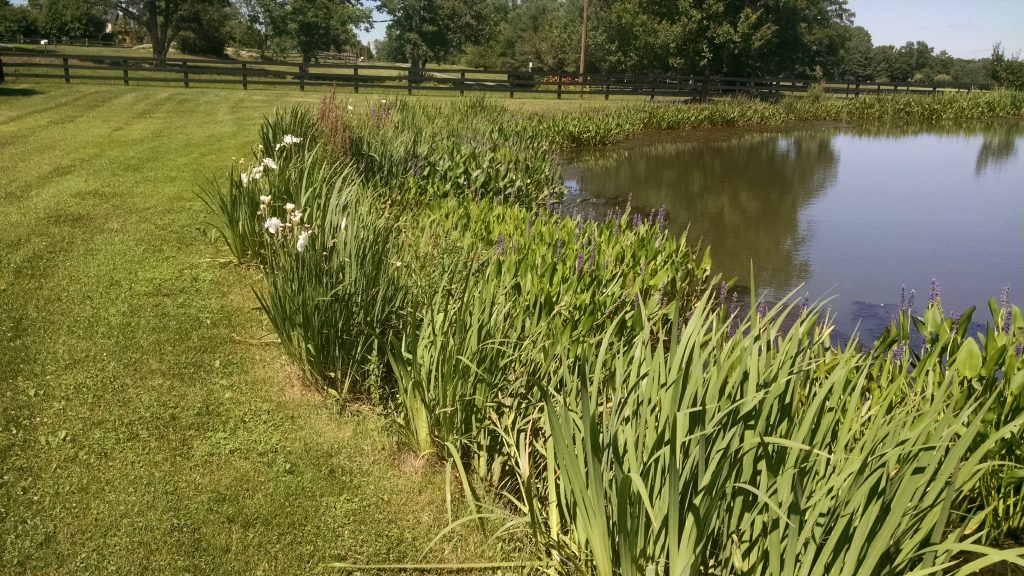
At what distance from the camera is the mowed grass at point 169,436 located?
341 centimetres

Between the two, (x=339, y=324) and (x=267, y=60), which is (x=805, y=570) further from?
(x=267, y=60)

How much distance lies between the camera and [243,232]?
21.9 ft

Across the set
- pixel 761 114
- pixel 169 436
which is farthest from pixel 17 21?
pixel 169 436

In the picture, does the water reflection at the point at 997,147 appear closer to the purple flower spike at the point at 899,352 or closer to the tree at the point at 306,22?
the purple flower spike at the point at 899,352

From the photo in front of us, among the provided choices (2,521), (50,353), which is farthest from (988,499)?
(50,353)

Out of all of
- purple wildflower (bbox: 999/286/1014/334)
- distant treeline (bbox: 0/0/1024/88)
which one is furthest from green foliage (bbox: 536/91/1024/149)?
purple wildflower (bbox: 999/286/1014/334)

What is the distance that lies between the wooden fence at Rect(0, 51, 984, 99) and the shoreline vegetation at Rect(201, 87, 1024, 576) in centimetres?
1981

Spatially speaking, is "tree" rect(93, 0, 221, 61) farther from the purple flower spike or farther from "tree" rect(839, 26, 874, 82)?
"tree" rect(839, 26, 874, 82)

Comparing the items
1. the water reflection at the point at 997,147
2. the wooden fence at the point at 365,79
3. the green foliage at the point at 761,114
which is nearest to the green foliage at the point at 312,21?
the wooden fence at the point at 365,79

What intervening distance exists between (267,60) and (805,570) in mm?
60273

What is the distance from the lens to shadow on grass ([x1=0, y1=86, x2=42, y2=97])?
18830mm

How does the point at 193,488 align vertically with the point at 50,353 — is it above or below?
below

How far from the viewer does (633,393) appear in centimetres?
285

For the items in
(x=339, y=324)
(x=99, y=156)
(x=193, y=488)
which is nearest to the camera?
(x=193, y=488)
